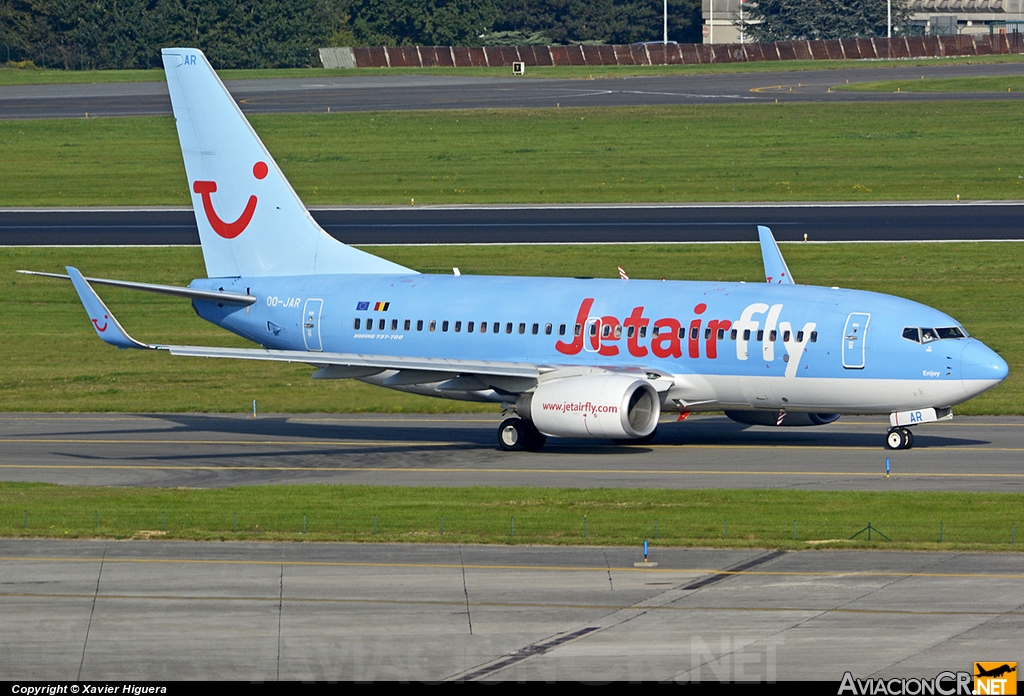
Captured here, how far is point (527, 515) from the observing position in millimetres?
34406

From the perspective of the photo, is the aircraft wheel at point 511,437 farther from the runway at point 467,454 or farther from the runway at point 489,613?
the runway at point 489,613

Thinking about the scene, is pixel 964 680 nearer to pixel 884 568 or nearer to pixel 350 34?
pixel 884 568

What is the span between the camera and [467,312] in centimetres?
4697

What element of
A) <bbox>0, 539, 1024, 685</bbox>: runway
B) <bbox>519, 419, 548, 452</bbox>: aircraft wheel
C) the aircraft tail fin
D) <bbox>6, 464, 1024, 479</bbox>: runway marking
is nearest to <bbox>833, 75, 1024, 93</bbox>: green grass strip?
the aircraft tail fin

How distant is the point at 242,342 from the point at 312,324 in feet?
40.0

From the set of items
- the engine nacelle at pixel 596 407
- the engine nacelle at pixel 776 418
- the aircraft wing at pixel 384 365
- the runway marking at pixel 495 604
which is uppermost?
the runway marking at pixel 495 604

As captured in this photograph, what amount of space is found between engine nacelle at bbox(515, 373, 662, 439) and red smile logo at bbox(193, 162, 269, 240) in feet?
40.7

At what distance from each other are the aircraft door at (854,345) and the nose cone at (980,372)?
262cm

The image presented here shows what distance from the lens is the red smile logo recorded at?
165ft

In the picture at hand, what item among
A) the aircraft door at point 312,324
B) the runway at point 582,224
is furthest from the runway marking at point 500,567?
the runway at point 582,224

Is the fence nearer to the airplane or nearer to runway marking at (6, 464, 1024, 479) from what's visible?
the airplane

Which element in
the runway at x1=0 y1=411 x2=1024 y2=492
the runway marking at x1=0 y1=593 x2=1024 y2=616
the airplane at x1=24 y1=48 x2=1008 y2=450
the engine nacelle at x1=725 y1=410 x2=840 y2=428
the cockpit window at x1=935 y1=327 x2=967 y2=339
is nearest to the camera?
the runway marking at x1=0 y1=593 x2=1024 y2=616

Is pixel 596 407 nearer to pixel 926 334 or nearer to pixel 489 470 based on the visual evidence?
pixel 489 470

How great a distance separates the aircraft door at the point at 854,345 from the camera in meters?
42.0
